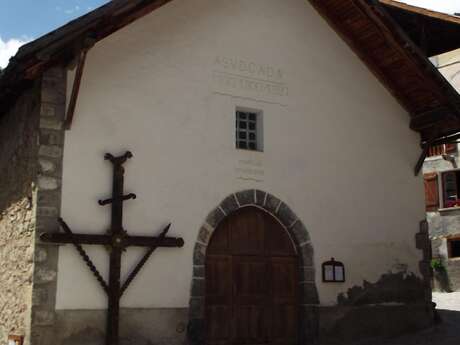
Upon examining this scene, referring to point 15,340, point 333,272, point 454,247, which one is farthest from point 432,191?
point 15,340

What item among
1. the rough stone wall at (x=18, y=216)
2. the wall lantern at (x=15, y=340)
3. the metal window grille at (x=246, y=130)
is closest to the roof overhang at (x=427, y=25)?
the metal window grille at (x=246, y=130)

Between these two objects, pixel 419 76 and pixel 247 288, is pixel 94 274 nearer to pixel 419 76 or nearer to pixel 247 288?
pixel 247 288

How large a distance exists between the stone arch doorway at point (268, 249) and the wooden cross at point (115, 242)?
0.88m

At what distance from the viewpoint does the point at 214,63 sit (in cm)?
1038

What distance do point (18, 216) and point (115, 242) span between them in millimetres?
1546

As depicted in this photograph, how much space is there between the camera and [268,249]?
34.6 feet

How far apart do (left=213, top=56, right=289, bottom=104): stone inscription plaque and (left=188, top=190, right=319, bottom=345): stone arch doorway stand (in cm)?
160

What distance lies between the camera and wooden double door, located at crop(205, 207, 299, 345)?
9906 mm

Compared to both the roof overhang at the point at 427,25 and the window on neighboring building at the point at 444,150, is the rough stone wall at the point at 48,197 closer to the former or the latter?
the roof overhang at the point at 427,25

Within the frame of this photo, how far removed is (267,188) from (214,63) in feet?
6.91

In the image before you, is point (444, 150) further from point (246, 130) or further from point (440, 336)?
point (246, 130)

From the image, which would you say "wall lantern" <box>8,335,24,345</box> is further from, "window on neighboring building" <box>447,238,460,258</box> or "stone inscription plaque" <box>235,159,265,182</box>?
"window on neighboring building" <box>447,238,460,258</box>

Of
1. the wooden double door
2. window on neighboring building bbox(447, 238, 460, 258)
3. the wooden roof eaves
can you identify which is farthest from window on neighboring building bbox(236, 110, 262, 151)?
window on neighboring building bbox(447, 238, 460, 258)

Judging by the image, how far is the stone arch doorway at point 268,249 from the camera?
978 cm
